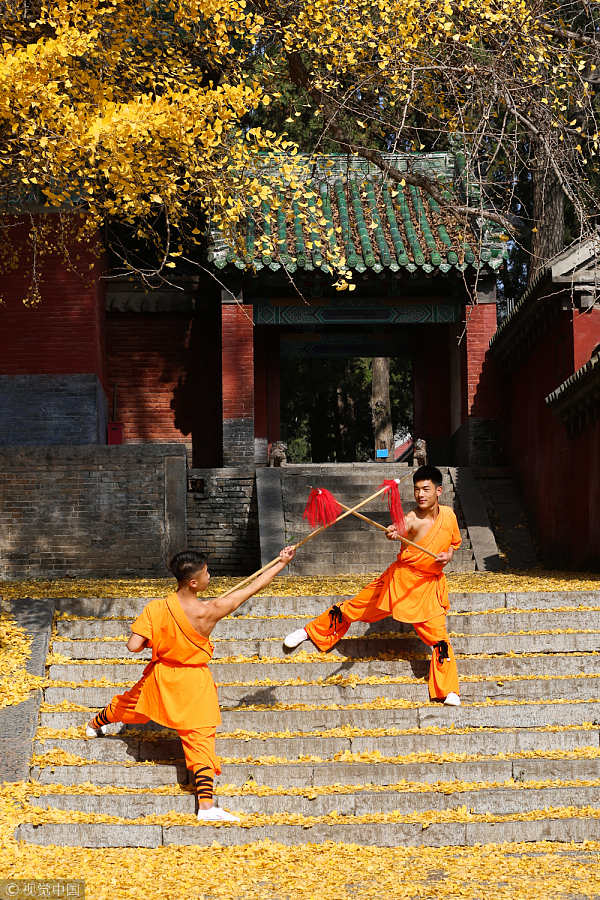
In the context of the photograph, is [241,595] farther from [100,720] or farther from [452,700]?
[452,700]

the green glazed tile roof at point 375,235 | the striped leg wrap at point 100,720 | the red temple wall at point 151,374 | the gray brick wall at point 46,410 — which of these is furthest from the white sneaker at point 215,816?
the red temple wall at point 151,374

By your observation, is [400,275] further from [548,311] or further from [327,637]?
[327,637]

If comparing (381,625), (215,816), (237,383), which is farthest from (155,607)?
(237,383)

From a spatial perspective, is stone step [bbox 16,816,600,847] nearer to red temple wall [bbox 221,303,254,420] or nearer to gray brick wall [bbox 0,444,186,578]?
gray brick wall [bbox 0,444,186,578]

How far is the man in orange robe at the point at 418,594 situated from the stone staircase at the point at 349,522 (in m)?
4.03

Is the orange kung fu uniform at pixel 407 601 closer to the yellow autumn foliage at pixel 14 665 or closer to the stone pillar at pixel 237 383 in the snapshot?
the yellow autumn foliage at pixel 14 665

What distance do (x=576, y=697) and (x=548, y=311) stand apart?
21.9ft

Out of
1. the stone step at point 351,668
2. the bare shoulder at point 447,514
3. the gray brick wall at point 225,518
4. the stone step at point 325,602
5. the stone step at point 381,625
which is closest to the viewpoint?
the stone step at point 351,668

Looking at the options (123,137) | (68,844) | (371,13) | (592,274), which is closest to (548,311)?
(592,274)

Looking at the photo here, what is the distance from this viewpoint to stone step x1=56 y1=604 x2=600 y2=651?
7883 mm

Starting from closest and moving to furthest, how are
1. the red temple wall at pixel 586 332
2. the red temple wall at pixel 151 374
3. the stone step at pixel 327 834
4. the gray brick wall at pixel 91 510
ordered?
the stone step at pixel 327 834 < the red temple wall at pixel 586 332 < the gray brick wall at pixel 91 510 < the red temple wall at pixel 151 374

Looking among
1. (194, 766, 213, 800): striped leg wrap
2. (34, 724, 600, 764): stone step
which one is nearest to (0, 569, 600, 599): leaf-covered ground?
(34, 724, 600, 764): stone step

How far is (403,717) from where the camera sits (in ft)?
22.1

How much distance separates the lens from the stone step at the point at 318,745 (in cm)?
642
